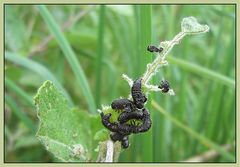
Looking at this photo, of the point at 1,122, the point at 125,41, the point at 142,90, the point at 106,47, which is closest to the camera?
the point at 142,90

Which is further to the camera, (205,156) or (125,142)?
(205,156)

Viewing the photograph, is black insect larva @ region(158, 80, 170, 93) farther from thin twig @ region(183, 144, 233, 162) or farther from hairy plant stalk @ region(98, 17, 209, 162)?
thin twig @ region(183, 144, 233, 162)

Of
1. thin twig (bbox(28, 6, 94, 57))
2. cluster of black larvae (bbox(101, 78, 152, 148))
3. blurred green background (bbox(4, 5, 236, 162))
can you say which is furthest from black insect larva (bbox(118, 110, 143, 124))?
thin twig (bbox(28, 6, 94, 57))

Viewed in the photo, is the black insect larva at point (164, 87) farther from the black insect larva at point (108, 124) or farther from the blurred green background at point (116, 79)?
the blurred green background at point (116, 79)

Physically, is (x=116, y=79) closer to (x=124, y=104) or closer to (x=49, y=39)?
(x=49, y=39)

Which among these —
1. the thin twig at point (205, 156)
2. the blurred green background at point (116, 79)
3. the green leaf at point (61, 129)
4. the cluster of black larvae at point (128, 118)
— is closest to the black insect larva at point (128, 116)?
the cluster of black larvae at point (128, 118)

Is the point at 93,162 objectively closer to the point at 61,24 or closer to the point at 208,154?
the point at 208,154

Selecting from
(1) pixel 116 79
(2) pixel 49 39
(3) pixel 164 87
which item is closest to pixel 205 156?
(1) pixel 116 79

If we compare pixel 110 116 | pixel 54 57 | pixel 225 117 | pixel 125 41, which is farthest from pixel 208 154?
pixel 110 116
